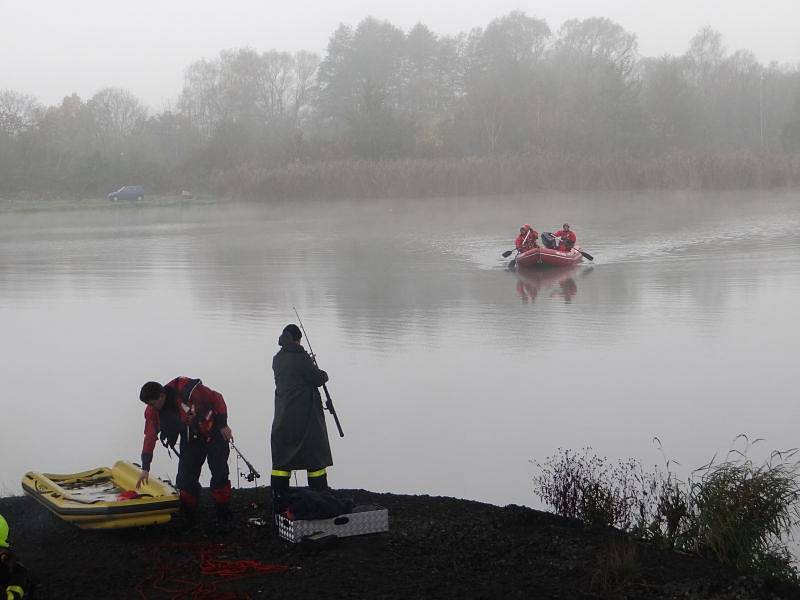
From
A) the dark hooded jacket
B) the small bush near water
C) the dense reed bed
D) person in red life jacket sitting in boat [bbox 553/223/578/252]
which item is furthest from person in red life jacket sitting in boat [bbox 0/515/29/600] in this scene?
the dense reed bed

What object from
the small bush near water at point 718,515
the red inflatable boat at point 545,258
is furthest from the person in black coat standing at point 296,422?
the red inflatable boat at point 545,258

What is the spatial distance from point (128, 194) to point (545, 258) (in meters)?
39.3

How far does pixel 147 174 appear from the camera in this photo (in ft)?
205

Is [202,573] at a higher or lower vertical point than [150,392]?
lower

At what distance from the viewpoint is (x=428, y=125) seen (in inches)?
2621

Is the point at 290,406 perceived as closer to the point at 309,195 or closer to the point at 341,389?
the point at 341,389

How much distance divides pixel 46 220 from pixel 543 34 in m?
49.8

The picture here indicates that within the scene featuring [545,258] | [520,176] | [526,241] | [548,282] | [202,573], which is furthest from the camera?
[520,176]

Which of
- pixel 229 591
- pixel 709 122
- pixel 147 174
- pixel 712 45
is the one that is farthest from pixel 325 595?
pixel 712 45

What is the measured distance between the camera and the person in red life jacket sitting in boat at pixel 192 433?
7.18m

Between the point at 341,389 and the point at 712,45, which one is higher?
the point at 712,45

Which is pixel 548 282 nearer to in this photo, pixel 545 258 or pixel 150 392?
pixel 545 258

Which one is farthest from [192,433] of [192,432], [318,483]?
[318,483]

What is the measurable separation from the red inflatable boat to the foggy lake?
33 cm
